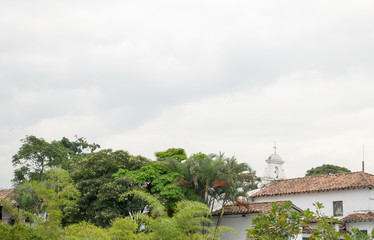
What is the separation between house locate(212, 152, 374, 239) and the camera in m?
30.7

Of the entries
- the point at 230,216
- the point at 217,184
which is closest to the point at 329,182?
the point at 230,216

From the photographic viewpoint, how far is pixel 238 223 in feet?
102

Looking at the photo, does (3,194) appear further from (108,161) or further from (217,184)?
(217,184)

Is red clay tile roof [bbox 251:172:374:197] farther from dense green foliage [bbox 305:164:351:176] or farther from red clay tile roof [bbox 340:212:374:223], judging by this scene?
dense green foliage [bbox 305:164:351:176]

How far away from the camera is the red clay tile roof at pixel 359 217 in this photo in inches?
1175

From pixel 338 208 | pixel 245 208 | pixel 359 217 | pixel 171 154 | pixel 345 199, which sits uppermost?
pixel 171 154

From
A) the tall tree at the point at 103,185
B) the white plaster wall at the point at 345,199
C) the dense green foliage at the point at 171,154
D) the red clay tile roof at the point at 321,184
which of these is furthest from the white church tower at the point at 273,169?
the tall tree at the point at 103,185

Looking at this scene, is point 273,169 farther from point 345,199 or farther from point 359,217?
point 359,217

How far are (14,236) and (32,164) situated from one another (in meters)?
30.3

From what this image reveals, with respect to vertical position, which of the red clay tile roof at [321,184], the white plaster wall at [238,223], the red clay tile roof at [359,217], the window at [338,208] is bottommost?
the white plaster wall at [238,223]

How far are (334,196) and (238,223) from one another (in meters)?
7.57

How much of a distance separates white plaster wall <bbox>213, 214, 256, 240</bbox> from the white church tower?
12.8 m

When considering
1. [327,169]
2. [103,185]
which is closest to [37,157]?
[103,185]

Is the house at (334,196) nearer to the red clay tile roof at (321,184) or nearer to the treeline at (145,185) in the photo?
the red clay tile roof at (321,184)
